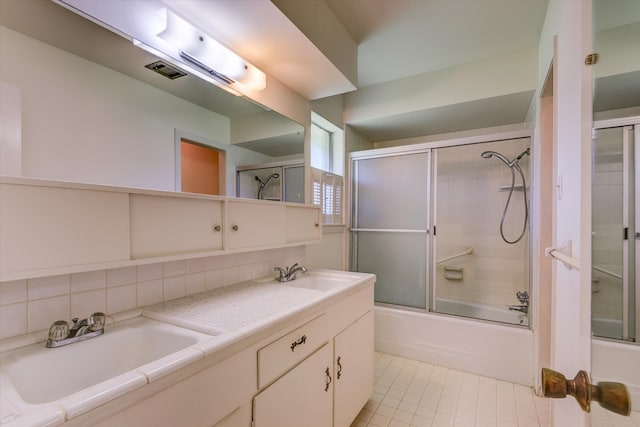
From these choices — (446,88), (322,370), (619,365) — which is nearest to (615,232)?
(619,365)

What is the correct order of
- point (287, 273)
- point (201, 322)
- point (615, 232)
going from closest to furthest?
point (615, 232) → point (201, 322) → point (287, 273)

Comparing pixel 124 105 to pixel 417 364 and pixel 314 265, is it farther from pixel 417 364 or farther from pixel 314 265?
pixel 417 364

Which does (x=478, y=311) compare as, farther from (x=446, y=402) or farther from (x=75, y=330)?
(x=75, y=330)

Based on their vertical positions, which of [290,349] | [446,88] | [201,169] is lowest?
[290,349]

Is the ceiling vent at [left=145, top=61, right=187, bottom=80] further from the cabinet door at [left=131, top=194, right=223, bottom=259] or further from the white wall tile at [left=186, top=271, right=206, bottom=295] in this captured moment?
the white wall tile at [left=186, top=271, right=206, bottom=295]

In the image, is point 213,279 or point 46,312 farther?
point 213,279

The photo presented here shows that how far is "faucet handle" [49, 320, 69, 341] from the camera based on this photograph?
87 centimetres

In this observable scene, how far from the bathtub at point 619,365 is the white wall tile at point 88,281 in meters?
1.43

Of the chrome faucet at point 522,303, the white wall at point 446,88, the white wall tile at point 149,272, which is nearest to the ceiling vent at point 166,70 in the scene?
the white wall tile at point 149,272

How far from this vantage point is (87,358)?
2.96 ft

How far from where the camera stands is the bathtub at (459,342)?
7.12 feet

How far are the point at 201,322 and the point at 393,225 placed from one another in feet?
7.19

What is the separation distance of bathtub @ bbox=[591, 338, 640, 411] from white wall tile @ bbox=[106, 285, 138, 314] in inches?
56.1

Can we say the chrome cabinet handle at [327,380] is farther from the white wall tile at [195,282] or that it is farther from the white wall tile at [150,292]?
the white wall tile at [150,292]
